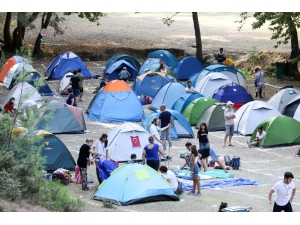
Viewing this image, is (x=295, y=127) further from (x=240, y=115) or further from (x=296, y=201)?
(x=296, y=201)

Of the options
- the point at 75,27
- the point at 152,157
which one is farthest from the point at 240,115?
the point at 75,27

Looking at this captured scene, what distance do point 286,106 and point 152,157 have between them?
865cm

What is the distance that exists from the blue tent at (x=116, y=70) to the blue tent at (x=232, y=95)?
244 inches

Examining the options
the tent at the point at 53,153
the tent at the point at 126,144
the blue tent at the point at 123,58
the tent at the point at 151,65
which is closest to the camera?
the tent at the point at 53,153

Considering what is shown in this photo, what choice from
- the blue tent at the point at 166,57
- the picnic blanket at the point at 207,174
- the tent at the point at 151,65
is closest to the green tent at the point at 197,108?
the picnic blanket at the point at 207,174

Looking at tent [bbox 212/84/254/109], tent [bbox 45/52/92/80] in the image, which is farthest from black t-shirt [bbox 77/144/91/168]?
tent [bbox 45/52/92/80]

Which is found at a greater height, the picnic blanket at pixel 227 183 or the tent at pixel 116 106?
the tent at pixel 116 106

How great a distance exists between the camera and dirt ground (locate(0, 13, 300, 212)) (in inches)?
622

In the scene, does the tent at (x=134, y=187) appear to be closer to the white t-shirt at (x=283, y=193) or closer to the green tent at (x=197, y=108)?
the white t-shirt at (x=283, y=193)

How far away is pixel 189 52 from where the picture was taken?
1513 inches

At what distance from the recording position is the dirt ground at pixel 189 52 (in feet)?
51.8

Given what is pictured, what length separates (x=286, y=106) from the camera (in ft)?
80.6

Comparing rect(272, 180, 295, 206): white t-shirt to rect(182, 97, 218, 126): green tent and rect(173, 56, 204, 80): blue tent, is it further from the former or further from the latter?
rect(173, 56, 204, 80): blue tent

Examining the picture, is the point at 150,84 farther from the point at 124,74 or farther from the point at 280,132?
the point at 280,132
